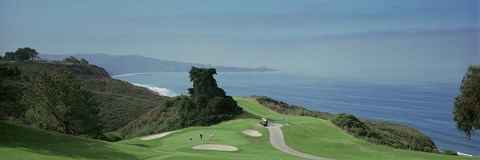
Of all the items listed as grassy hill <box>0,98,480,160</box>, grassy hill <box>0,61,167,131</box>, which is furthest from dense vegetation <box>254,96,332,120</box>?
grassy hill <box>0,61,167,131</box>

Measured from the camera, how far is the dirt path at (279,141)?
40.2 meters

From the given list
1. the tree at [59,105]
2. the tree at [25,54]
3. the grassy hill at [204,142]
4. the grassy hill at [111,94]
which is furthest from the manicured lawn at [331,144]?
the tree at [25,54]

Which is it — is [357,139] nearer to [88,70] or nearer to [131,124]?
[131,124]

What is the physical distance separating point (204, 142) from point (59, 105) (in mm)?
16987

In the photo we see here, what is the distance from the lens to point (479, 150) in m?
84.8

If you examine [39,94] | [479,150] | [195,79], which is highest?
[195,79]

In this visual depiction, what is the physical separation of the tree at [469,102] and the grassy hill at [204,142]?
14.0 feet

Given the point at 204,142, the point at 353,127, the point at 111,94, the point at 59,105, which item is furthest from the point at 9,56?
the point at 353,127

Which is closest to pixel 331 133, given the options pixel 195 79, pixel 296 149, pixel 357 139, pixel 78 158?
pixel 357 139

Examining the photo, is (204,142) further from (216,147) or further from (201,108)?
(201,108)

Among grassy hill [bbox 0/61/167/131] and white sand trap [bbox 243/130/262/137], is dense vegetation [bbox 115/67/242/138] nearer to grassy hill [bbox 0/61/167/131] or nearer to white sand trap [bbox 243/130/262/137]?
grassy hill [bbox 0/61/167/131]

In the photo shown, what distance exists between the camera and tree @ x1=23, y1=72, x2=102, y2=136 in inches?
1754

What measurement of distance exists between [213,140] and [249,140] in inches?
179

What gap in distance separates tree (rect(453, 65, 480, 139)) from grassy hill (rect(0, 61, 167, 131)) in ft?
226
